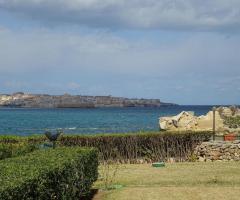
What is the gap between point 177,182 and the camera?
15297 millimetres

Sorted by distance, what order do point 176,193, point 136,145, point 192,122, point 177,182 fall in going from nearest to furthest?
point 176,193 < point 177,182 < point 136,145 < point 192,122

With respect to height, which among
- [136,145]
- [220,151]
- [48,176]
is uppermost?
[48,176]

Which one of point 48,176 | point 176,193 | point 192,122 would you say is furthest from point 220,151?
point 48,176

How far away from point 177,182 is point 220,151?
773 centimetres

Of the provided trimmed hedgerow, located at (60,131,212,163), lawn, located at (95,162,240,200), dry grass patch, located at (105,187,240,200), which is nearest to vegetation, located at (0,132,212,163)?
trimmed hedgerow, located at (60,131,212,163)

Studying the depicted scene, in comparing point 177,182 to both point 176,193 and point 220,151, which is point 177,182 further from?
point 220,151

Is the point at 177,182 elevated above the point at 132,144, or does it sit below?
below

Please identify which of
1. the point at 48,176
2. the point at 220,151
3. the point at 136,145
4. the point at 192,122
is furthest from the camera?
the point at 192,122

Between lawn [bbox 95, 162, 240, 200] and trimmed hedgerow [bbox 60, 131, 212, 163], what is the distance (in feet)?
3.88

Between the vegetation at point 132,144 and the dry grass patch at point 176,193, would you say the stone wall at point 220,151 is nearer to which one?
the vegetation at point 132,144

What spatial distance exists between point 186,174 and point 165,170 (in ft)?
4.86

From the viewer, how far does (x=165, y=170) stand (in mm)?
18656

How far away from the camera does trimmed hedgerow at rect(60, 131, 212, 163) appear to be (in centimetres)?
2202

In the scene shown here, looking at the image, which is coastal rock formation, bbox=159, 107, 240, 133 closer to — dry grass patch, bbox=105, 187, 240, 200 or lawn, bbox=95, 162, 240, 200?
lawn, bbox=95, 162, 240, 200
